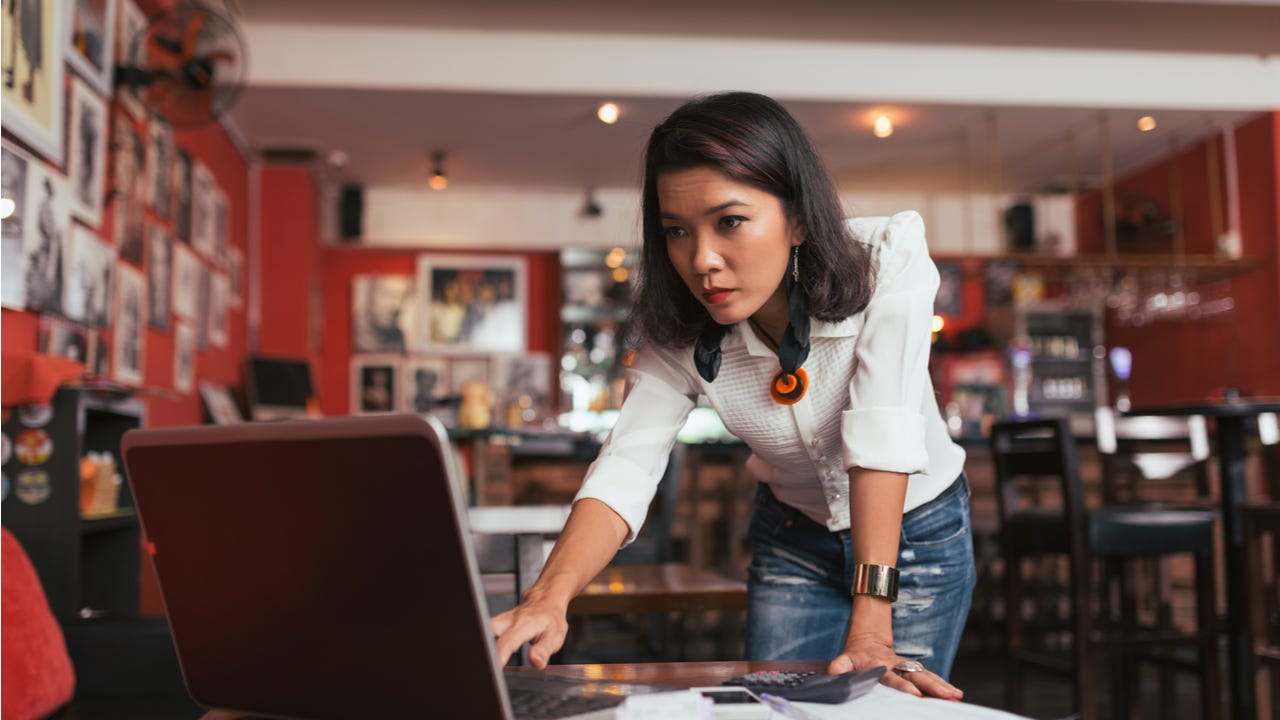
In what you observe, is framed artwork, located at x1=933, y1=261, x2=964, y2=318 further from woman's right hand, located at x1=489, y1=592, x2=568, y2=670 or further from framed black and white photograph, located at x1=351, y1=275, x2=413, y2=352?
woman's right hand, located at x1=489, y1=592, x2=568, y2=670

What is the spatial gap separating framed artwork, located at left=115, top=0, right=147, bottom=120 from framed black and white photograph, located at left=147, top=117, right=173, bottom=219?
0.17 meters

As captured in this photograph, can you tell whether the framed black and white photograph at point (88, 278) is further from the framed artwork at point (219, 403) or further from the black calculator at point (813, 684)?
the black calculator at point (813, 684)

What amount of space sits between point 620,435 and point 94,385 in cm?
190

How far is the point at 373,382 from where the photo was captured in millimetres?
8750

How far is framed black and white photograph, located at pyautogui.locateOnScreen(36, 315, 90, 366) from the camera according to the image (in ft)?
10.6

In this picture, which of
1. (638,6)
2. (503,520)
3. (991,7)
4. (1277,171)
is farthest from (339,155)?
(1277,171)

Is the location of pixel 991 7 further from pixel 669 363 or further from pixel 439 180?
pixel 669 363

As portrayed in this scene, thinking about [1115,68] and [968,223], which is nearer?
[1115,68]

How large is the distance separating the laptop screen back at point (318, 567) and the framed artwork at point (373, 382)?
8030mm

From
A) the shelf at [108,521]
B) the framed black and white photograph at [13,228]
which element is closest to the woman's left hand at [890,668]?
the shelf at [108,521]

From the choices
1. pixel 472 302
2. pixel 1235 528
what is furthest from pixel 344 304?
pixel 1235 528

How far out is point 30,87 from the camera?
2.99m

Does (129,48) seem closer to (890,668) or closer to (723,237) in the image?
(723,237)

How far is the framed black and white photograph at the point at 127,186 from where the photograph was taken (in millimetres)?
3920
